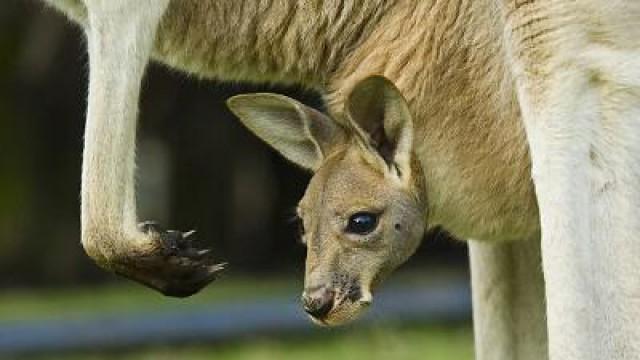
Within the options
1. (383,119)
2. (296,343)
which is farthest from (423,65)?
(296,343)

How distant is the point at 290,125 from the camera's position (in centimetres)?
525

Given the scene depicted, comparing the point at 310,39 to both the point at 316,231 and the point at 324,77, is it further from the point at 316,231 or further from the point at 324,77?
the point at 316,231

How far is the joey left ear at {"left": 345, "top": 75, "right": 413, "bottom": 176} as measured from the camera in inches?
194

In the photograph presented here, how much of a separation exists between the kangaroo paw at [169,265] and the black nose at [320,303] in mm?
317

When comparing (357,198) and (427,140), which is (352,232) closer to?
(357,198)

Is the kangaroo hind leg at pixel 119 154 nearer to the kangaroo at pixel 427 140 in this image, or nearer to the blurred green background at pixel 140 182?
the kangaroo at pixel 427 140

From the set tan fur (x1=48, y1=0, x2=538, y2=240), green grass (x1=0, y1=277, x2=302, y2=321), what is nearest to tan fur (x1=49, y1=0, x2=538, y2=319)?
tan fur (x1=48, y1=0, x2=538, y2=240)

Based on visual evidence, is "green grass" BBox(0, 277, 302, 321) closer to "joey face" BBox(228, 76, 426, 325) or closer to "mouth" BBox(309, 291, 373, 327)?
"joey face" BBox(228, 76, 426, 325)

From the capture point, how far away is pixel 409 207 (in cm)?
500

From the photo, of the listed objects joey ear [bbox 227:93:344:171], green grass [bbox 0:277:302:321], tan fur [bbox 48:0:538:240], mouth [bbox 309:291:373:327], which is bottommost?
green grass [bbox 0:277:302:321]

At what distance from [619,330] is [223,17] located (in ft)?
4.43

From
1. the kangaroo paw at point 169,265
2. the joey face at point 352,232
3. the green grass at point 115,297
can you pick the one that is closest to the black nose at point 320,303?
the joey face at point 352,232

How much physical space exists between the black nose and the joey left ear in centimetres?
39

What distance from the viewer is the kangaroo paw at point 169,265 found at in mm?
4965
